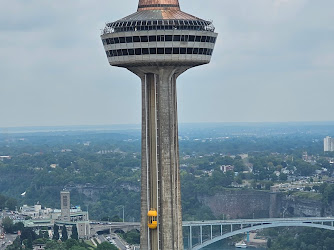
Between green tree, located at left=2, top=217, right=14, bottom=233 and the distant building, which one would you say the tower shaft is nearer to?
the distant building

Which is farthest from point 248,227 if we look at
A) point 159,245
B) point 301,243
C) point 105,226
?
point 159,245

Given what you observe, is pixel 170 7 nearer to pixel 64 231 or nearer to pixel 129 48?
pixel 129 48

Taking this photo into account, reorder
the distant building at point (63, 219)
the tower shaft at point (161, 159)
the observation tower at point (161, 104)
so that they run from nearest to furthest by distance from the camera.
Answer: the observation tower at point (161, 104) → the tower shaft at point (161, 159) → the distant building at point (63, 219)

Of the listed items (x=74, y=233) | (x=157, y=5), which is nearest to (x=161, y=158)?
(x=157, y=5)

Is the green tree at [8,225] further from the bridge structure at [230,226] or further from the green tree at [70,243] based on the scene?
the bridge structure at [230,226]

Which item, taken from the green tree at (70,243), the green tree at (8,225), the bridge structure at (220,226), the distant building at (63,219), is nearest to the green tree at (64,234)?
the distant building at (63,219)

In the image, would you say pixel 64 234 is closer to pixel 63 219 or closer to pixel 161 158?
pixel 63 219

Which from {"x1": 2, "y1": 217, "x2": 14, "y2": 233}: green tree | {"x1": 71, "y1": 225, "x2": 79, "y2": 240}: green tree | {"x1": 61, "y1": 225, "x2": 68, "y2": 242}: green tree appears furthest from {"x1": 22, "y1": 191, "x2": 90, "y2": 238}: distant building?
{"x1": 61, "y1": 225, "x2": 68, "y2": 242}: green tree
